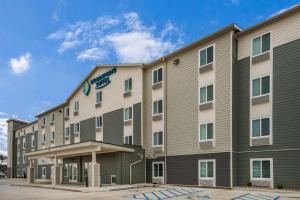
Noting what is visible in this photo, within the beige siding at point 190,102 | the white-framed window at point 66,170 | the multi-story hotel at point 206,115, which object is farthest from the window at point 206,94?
the white-framed window at point 66,170

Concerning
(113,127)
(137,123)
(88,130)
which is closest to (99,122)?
(88,130)

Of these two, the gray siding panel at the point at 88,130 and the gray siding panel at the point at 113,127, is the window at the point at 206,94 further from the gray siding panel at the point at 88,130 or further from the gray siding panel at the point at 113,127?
the gray siding panel at the point at 88,130

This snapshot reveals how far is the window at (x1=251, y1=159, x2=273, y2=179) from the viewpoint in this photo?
23650 millimetres

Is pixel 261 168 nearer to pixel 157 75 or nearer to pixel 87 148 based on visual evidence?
pixel 157 75

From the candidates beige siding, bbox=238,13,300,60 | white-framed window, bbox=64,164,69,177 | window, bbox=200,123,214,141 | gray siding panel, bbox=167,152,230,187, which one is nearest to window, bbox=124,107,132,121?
gray siding panel, bbox=167,152,230,187

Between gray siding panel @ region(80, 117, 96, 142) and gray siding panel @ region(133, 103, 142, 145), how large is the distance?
313 inches

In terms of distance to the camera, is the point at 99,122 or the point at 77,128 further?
the point at 77,128

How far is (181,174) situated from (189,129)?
3758mm

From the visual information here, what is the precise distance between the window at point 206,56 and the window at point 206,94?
6.38 feet

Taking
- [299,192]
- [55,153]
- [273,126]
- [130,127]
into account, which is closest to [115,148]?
[130,127]

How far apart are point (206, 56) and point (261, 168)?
31.1 feet

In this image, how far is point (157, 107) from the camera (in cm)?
3288

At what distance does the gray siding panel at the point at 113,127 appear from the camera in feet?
121

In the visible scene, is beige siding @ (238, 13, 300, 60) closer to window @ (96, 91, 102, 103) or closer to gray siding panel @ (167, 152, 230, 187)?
gray siding panel @ (167, 152, 230, 187)
